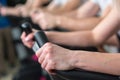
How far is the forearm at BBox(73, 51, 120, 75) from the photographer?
0.60 m

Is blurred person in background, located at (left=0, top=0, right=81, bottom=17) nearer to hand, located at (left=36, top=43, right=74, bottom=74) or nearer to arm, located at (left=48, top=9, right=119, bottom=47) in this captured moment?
arm, located at (left=48, top=9, right=119, bottom=47)

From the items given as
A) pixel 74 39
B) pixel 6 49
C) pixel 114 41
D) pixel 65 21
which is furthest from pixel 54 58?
pixel 6 49

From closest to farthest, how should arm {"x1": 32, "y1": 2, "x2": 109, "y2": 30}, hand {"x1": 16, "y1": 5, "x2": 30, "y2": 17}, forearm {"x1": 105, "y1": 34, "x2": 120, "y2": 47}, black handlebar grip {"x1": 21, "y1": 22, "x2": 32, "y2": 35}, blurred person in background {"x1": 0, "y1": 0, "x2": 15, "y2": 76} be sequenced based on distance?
black handlebar grip {"x1": 21, "y1": 22, "x2": 32, "y2": 35} → forearm {"x1": 105, "y1": 34, "x2": 120, "y2": 47} → arm {"x1": 32, "y1": 2, "x2": 109, "y2": 30} → hand {"x1": 16, "y1": 5, "x2": 30, "y2": 17} → blurred person in background {"x1": 0, "y1": 0, "x2": 15, "y2": 76}

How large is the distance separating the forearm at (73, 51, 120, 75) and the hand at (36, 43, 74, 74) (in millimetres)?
16

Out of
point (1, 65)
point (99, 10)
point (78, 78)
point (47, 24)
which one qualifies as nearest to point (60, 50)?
point (78, 78)

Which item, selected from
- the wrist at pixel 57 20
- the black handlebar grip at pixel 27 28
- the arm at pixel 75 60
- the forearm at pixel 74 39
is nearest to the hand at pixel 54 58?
the arm at pixel 75 60

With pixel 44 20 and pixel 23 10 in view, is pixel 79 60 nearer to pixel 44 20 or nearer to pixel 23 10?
pixel 44 20

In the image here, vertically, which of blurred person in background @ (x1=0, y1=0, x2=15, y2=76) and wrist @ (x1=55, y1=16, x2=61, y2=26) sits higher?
wrist @ (x1=55, y1=16, x2=61, y2=26)

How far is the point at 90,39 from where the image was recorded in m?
0.98

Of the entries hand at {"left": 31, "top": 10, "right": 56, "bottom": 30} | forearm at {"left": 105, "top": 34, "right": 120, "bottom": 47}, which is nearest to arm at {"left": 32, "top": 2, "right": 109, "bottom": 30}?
hand at {"left": 31, "top": 10, "right": 56, "bottom": 30}

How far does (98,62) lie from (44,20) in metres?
0.73

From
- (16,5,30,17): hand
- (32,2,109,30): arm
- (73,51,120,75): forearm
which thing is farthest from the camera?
(16,5,30,17): hand

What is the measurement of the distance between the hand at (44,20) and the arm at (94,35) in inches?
11.6

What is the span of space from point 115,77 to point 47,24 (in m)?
0.73
